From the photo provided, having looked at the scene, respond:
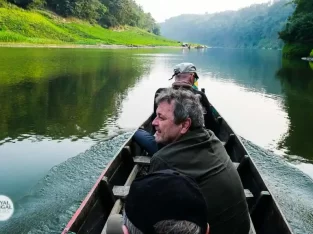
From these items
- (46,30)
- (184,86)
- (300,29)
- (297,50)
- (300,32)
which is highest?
(300,29)

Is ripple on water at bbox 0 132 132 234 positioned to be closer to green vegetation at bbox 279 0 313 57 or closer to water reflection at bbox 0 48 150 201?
water reflection at bbox 0 48 150 201

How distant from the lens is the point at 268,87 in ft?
75.0

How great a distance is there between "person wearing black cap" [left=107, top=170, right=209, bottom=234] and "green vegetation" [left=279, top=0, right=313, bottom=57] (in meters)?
50.8

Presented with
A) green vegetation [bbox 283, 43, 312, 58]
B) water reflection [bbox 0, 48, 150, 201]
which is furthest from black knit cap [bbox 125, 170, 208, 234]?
green vegetation [bbox 283, 43, 312, 58]

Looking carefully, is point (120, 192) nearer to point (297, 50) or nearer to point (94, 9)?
point (297, 50)

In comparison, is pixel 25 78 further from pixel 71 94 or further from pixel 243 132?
pixel 243 132

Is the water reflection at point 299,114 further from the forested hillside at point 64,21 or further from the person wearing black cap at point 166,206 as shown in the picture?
the forested hillside at point 64,21

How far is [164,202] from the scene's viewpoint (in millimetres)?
1673

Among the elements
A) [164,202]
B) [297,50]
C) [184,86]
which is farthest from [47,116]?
[297,50]

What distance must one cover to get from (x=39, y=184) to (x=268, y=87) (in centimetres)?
1896

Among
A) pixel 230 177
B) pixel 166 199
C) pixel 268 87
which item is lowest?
pixel 268 87

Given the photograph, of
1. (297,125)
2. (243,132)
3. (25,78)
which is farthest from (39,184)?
(25,78)

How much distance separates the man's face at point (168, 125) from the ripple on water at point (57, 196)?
2910mm

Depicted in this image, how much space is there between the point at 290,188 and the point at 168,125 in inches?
194
